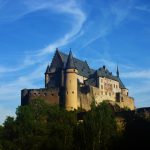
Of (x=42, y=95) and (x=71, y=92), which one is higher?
(x=42, y=95)

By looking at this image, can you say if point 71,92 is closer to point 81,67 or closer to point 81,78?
point 81,78

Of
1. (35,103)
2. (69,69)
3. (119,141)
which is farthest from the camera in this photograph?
(69,69)

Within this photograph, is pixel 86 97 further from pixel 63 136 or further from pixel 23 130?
pixel 63 136

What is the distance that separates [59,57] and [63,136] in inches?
1701

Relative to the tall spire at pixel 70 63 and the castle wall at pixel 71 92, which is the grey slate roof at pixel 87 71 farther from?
the castle wall at pixel 71 92

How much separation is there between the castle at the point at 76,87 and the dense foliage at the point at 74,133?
54.8ft

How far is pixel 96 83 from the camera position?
11656 centimetres

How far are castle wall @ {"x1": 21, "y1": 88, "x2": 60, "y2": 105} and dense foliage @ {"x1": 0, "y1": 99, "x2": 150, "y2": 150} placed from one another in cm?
1680

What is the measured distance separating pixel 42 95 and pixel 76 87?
7191 mm

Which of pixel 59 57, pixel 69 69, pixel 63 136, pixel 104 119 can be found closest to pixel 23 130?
pixel 63 136

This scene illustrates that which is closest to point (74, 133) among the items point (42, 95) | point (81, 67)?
point (42, 95)

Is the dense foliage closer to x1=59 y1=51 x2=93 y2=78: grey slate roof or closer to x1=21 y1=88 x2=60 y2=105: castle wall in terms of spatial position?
x1=21 y1=88 x2=60 y2=105: castle wall

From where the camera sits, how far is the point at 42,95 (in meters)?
103

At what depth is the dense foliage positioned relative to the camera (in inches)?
2549
